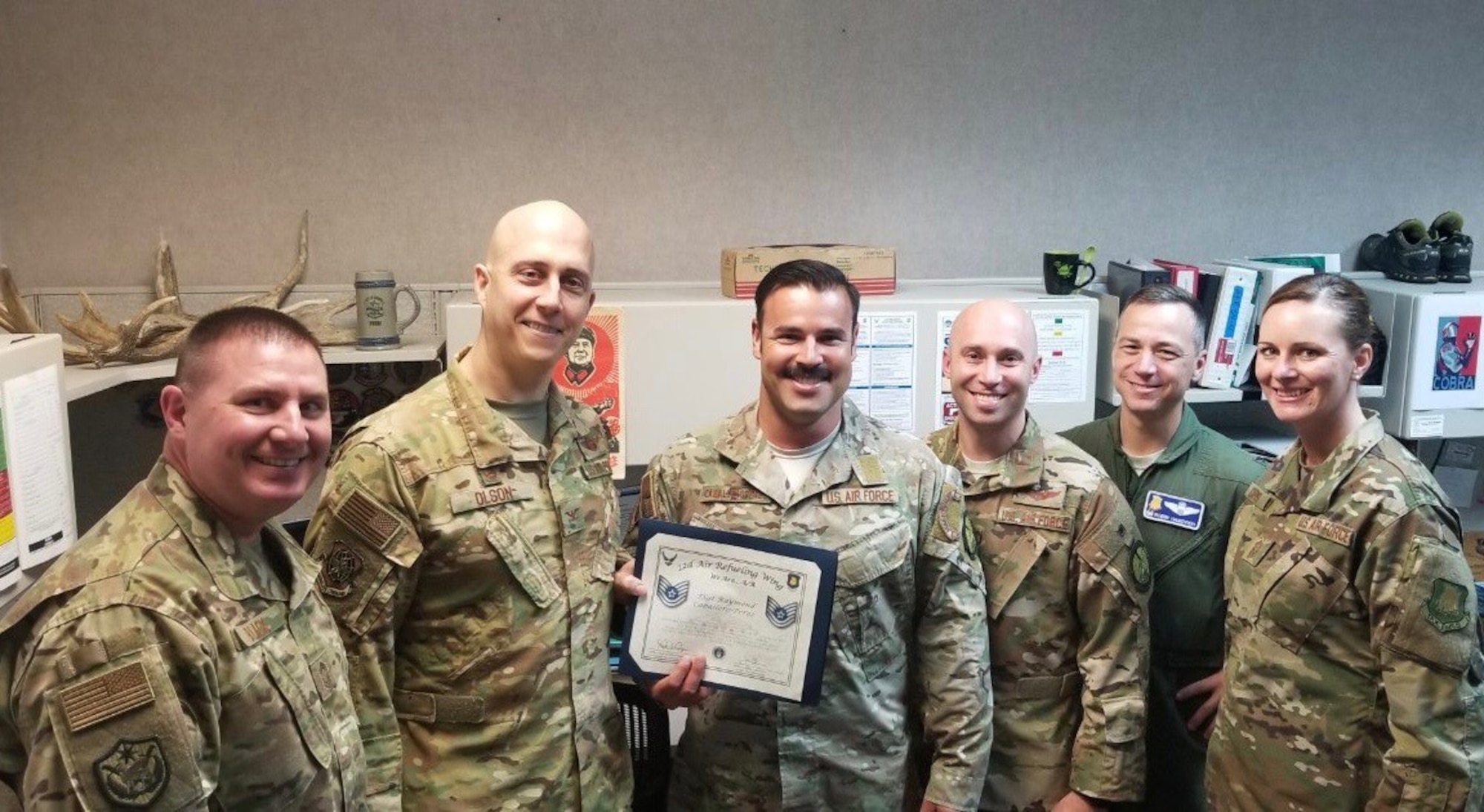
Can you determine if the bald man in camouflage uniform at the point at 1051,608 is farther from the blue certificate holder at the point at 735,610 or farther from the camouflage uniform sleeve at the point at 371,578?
the camouflage uniform sleeve at the point at 371,578

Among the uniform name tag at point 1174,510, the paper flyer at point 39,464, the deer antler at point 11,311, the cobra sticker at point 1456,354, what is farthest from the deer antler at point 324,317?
the cobra sticker at point 1456,354

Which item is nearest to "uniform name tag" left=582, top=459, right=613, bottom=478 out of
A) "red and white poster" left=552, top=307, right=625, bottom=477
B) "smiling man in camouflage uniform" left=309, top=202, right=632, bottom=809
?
"smiling man in camouflage uniform" left=309, top=202, right=632, bottom=809

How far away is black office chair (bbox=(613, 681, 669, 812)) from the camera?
2297mm

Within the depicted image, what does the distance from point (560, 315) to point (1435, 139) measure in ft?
10.5

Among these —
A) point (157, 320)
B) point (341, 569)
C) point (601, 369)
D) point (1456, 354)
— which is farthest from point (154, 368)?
point (1456, 354)

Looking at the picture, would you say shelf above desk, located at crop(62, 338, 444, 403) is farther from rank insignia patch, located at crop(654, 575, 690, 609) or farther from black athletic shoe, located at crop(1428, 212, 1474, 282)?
black athletic shoe, located at crop(1428, 212, 1474, 282)

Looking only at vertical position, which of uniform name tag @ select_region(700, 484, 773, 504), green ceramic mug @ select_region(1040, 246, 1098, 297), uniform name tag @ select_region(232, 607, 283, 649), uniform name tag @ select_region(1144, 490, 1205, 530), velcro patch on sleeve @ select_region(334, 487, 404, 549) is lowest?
uniform name tag @ select_region(1144, 490, 1205, 530)

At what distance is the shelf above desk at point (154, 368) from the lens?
2.53 meters

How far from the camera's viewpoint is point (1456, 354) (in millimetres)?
3146

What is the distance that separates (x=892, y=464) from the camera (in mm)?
1995

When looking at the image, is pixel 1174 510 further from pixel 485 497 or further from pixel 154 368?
pixel 154 368

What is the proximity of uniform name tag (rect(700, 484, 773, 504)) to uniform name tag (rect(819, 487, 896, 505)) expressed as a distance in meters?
0.10

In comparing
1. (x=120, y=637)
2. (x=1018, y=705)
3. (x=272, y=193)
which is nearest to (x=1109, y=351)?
(x=1018, y=705)

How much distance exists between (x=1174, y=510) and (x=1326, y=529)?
1.43ft
